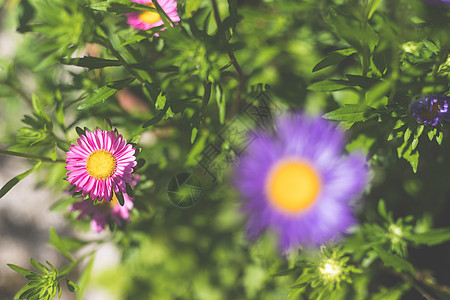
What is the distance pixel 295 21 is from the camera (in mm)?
1407

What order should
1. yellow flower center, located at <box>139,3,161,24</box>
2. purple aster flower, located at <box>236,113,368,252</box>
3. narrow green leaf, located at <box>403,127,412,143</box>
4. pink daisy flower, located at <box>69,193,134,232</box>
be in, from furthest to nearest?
1. pink daisy flower, located at <box>69,193,134,232</box>
2. yellow flower center, located at <box>139,3,161,24</box>
3. narrow green leaf, located at <box>403,127,412,143</box>
4. purple aster flower, located at <box>236,113,368,252</box>

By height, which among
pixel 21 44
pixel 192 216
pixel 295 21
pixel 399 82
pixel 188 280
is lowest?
pixel 188 280

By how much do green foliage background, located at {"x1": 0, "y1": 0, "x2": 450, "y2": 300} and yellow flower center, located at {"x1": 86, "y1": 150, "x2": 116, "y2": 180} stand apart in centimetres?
10

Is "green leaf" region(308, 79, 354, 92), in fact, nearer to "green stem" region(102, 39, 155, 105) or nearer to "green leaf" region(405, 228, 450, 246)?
"green stem" region(102, 39, 155, 105)

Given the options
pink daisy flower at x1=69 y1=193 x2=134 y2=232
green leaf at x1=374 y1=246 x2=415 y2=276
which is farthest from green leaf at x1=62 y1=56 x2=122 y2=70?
green leaf at x1=374 y1=246 x2=415 y2=276

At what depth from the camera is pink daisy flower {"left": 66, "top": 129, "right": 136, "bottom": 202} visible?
0.77 metres

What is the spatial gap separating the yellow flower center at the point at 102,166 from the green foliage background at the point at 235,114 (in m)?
0.10

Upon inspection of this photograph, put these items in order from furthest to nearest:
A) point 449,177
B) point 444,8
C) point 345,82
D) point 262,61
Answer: point 262,61, point 449,177, point 345,82, point 444,8

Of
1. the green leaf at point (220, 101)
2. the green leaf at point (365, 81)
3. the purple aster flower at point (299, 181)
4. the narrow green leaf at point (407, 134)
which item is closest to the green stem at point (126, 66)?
the green leaf at point (220, 101)

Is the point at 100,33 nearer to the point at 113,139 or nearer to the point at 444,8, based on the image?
the point at 113,139

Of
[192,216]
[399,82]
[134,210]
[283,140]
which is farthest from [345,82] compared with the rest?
[192,216]

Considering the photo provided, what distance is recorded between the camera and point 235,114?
1107 mm

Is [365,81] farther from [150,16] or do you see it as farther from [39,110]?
[39,110]

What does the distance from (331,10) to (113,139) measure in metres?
0.55
